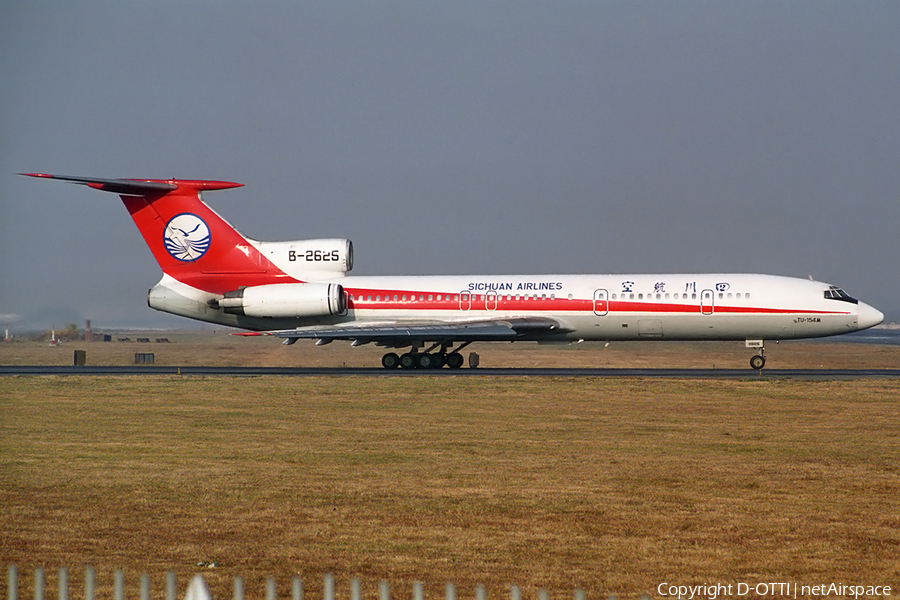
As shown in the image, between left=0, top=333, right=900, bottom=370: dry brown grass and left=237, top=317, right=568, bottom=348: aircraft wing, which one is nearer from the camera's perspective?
left=237, top=317, right=568, bottom=348: aircraft wing

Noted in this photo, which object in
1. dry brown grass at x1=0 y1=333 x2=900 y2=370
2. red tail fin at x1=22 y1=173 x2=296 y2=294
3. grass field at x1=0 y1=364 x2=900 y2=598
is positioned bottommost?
grass field at x1=0 y1=364 x2=900 y2=598

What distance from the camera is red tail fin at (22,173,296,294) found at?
40.4 meters

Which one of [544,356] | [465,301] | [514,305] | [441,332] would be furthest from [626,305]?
[544,356]

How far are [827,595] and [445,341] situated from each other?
98.8 feet

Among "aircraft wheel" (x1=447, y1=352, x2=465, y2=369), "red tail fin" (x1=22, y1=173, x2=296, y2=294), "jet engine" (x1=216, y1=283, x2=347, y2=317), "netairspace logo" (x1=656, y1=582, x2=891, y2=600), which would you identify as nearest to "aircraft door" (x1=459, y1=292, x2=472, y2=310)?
"aircraft wheel" (x1=447, y1=352, x2=465, y2=369)

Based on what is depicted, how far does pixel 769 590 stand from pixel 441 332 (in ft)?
95.4

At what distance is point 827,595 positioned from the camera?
8109 mm

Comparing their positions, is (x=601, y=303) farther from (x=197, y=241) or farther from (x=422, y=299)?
(x=197, y=241)

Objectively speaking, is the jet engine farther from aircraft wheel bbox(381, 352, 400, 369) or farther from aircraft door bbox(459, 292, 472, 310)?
aircraft door bbox(459, 292, 472, 310)

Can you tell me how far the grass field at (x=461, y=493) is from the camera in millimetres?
9016

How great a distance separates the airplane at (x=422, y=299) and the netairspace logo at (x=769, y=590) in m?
28.6

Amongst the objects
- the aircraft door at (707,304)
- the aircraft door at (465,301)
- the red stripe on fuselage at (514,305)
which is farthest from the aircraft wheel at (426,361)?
the aircraft door at (707,304)

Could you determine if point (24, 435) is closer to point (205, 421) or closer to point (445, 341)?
point (205, 421)

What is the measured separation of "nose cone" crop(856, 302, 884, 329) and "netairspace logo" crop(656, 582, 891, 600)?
31.1 meters
